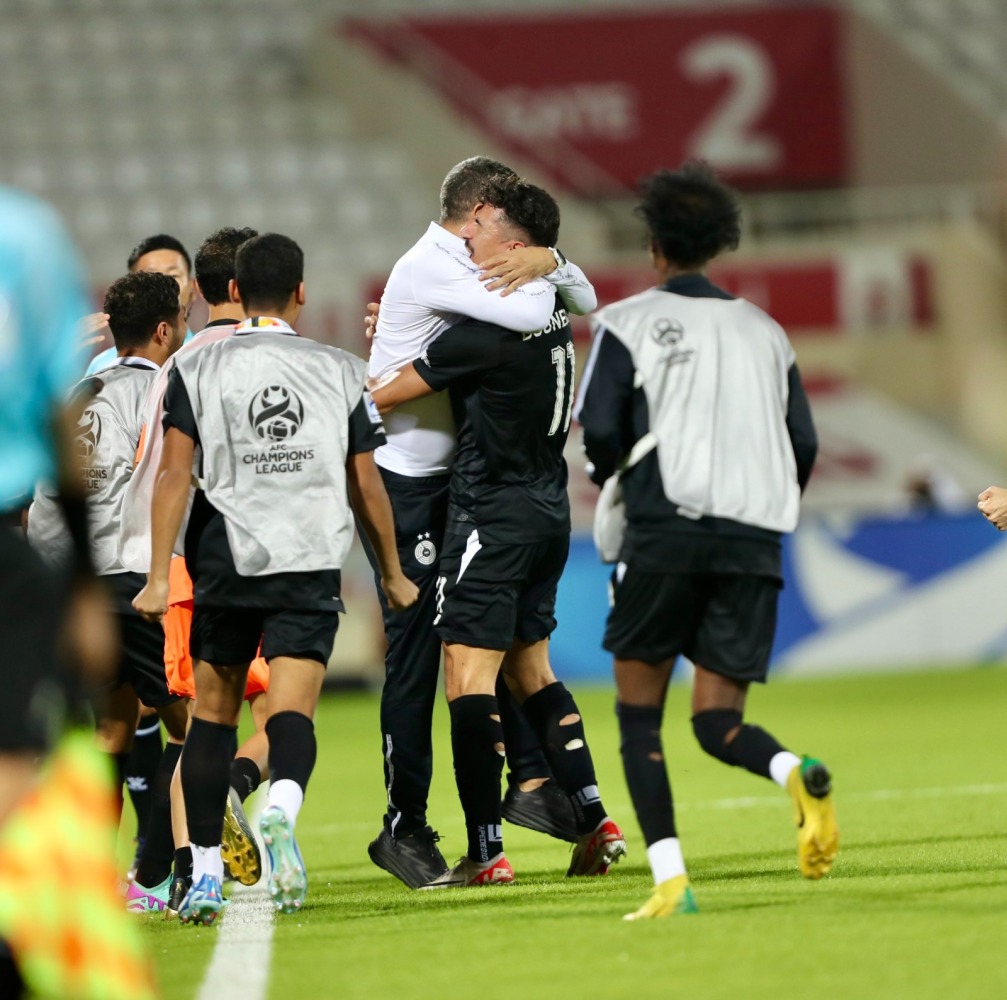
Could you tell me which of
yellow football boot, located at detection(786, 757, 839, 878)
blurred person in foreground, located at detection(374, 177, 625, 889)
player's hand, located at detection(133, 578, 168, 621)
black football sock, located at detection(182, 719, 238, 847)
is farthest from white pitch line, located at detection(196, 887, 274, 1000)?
yellow football boot, located at detection(786, 757, 839, 878)

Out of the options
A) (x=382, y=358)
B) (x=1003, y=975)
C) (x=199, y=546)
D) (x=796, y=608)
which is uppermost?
(x=382, y=358)

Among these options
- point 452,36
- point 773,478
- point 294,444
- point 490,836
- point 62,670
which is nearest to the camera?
point 62,670

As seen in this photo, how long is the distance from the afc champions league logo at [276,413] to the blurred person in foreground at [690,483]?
0.94 metres

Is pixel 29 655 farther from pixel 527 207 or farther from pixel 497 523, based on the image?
pixel 527 207

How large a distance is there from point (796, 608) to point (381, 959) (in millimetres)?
12821

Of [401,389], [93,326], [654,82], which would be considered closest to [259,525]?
[401,389]

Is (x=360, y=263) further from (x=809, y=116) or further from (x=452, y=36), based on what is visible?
(x=809, y=116)

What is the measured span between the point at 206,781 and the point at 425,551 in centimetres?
133

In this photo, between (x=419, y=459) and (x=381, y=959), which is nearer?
(x=381, y=959)

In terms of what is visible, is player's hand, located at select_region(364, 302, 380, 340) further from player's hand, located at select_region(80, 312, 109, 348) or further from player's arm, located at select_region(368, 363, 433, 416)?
player's hand, located at select_region(80, 312, 109, 348)

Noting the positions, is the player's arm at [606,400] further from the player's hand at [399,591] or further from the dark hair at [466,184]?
the dark hair at [466,184]

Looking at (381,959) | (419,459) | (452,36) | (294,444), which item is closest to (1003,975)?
(381,959)

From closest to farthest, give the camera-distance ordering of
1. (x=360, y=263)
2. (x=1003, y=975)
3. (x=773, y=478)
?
(x=1003, y=975)
(x=773, y=478)
(x=360, y=263)

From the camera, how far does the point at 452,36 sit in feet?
79.4
